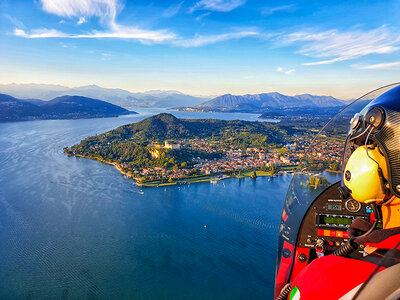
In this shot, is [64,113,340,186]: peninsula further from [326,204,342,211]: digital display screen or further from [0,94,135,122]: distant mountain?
[0,94,135,122]: distant mountain

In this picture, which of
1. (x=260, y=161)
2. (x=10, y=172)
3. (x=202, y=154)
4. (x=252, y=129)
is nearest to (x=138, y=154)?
(x=202, y=154)

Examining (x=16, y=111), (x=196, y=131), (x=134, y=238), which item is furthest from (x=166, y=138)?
(x=16, y=111)

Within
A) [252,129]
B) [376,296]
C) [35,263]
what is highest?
[376,296]

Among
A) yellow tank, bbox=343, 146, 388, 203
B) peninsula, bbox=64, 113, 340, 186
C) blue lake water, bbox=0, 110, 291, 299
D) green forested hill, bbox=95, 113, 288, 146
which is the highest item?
yellow tank, bbox=343, 146, 388, 203

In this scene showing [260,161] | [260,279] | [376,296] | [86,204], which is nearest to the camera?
[376,296]

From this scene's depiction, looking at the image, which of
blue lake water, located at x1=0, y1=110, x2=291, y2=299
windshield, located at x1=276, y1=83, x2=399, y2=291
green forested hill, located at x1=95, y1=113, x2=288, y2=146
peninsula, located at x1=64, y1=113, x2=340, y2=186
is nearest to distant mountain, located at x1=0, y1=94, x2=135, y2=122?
green forested hill, located at x1=95, y1=113, x2=288, y2=146

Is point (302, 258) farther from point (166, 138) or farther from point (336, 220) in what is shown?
point (166, 138)

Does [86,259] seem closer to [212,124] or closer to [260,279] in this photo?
[260,279]
